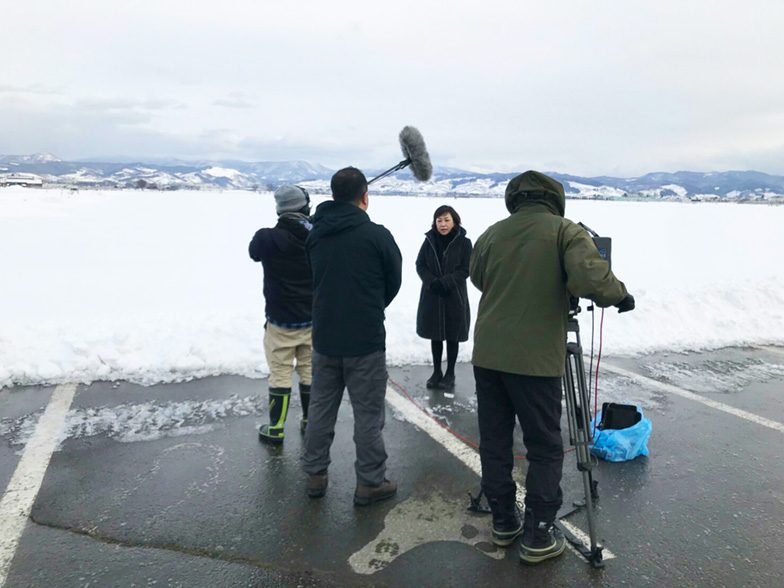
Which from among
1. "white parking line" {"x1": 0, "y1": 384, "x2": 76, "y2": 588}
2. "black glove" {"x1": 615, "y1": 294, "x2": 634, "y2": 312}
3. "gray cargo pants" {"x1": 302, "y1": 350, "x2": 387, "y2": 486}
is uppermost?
"black glove" {"x1": 615, "y1": 294, "x2": 634, "y2": 312}

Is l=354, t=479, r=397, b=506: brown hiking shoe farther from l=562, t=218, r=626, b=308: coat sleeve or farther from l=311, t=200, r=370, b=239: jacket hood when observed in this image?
l=562, t=218, r=626, b=308: coat sleeve

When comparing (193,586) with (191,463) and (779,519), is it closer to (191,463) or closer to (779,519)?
(191,463)

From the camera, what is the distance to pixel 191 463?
396cm

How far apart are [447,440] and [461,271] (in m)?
1.74

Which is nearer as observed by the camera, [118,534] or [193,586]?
[193,586]

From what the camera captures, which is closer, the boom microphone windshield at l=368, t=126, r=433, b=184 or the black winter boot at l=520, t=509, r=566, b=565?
the black winter boot at l=520, t=509, r=566, b=565

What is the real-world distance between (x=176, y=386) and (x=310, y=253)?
2881mm

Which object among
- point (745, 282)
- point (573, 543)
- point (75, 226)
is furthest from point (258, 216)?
point (573, 543)

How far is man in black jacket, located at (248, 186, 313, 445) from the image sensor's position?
13.4ft

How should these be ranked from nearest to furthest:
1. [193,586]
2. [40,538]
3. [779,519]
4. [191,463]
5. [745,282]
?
[193,586] → [40,538] → [779,519] → [191,463] → [745,282]

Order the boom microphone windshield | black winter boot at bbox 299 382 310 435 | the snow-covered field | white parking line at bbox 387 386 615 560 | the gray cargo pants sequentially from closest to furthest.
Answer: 1. white parking line at bbox 387 386 615 560
2. the gray cargo pants
3. black winter boot at bbox 299 382 310 435
4. the boom microphone windshield
5. the snow-covered field

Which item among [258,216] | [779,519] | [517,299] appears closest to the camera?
[517,299]

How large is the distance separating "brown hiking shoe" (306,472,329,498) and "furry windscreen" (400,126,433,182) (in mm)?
3048

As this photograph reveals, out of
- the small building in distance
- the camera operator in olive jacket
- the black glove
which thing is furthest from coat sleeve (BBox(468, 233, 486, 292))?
the small building in distance
